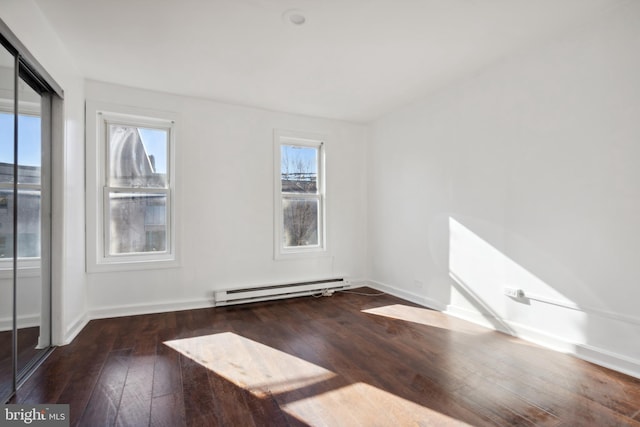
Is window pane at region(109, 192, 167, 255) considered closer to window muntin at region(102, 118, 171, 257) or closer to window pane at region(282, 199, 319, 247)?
window muntin at region(102, 118, 171, 257)

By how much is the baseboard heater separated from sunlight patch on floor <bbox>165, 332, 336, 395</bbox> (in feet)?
3.04

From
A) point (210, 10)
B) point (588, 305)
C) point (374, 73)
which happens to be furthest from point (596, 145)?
point (210, 10)

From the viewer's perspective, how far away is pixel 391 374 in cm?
228

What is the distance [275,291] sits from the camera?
4.19 metres

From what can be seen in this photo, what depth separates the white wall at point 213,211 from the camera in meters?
3.62

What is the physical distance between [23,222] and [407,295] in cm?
392

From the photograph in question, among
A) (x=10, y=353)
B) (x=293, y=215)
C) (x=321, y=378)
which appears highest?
(x=293, y=215)

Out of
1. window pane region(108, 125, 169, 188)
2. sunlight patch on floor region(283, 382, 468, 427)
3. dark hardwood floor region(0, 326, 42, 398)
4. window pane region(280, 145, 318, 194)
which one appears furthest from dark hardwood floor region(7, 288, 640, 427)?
window pane region(280, 145, 318, 194)

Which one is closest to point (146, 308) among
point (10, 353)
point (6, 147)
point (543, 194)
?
point (10, 353)

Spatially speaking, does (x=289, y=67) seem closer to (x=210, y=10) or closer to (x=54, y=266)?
(x=210, y=10)

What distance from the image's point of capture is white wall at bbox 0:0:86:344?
2279 mm

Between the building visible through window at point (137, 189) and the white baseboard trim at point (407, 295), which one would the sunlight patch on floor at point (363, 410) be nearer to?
the white baseboard trim at point (407, 295)

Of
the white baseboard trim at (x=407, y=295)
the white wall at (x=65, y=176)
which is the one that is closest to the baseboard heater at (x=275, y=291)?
the white baseboard trim at (x=407, y=295)

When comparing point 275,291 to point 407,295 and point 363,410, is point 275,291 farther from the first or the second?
point 363,410
